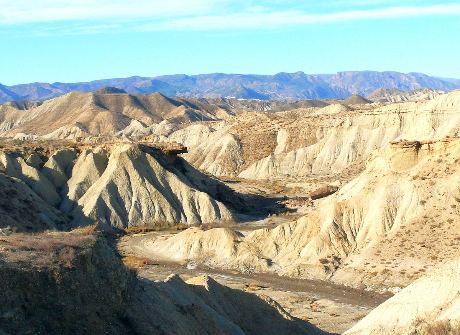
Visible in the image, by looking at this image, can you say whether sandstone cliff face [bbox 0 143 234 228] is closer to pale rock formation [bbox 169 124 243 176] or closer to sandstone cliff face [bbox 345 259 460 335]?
sandstone cliff face [bbox 345 259 460 335]

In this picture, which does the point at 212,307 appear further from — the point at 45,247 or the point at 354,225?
the point at 354,225

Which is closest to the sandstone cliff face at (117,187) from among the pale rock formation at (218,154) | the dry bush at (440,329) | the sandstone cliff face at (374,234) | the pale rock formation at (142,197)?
the pale rock formation at (142,197)

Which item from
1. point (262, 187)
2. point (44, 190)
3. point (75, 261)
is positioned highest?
point (75, 261)

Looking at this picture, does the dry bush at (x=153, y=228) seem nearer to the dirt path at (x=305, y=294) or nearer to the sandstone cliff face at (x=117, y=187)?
the sandstone cliff face at (x=117, y=187)

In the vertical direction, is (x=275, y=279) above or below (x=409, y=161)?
below

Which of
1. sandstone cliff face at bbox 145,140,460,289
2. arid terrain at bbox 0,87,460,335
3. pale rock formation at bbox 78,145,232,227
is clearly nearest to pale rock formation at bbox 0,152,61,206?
arid terrain at bbox 0,87,460,335

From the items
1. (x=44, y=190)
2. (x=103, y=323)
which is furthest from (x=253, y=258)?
(x=103, y=323)

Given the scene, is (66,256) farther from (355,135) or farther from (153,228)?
(355,135)
